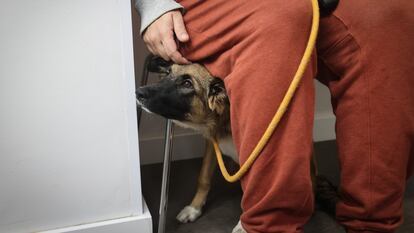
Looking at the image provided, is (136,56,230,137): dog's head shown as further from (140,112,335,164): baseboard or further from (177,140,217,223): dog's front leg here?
(140,112,335,164): baseboard

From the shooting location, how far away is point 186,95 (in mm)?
997

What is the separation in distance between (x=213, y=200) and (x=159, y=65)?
22.0 inches

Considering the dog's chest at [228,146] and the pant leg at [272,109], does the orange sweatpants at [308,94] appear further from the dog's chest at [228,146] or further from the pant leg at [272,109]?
the dog's chest at [228,146]

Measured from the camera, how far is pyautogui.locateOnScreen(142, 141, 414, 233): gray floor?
1160mm

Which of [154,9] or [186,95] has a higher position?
[154,9]

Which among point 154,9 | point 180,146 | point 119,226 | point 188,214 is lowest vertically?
point 180,146

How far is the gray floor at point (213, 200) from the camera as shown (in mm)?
1160

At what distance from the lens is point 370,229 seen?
79 centimetres

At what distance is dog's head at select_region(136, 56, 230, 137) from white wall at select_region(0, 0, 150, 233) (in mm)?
61

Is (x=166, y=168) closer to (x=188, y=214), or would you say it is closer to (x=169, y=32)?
(x=188, y=214)

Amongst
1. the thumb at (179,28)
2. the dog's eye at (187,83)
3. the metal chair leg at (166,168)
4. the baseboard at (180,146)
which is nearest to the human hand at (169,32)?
the thumb at (179,28)

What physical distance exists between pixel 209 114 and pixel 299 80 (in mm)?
409

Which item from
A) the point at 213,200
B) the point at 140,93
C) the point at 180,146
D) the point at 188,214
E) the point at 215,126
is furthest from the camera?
the point at 180,146

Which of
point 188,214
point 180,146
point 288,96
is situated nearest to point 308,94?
point 288,96
